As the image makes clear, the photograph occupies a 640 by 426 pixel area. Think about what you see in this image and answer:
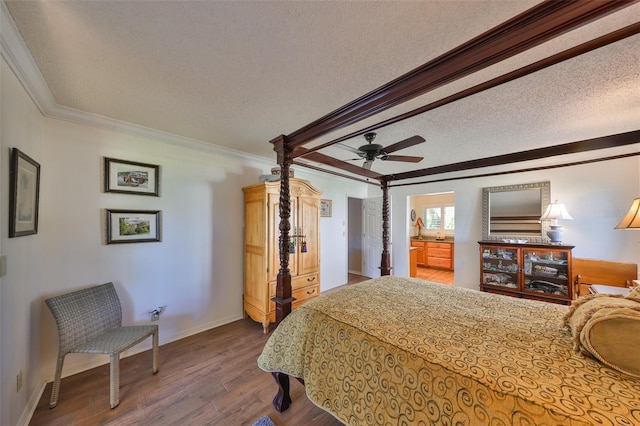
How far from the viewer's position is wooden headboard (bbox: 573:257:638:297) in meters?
2.85

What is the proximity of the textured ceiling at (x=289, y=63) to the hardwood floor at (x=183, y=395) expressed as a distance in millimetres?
2318

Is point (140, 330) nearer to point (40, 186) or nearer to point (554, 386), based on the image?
point (40, 186)

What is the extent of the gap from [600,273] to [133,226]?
5570 mm

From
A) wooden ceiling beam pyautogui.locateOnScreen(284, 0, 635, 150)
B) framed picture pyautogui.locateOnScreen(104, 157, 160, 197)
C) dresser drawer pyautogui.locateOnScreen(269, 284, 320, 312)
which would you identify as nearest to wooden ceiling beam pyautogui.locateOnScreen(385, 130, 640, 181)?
wooden ceiling beam pyautogui.locateOnScreen(284, 0, 635, 150)

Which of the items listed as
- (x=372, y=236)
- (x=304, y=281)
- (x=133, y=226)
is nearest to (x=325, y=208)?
(x=372, y=236)

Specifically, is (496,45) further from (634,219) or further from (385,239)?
(385,239)

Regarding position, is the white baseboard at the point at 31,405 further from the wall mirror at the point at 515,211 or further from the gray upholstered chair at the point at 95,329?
the wall mirror at the point at 515,211

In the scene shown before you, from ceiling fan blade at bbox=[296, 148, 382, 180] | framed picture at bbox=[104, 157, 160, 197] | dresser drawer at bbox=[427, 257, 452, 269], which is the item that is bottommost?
dresser drawer at bbox=[427, 257, 452, 269]

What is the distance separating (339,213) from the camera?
15.6 ft

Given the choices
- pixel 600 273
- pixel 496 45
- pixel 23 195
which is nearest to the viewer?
pixel 496 45

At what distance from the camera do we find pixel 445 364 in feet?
3.37

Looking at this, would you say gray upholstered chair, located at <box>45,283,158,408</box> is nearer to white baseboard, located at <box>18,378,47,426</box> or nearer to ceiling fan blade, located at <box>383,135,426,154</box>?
white baseboard, located at <box>18,378,47,426</box>

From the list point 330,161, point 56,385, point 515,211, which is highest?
point 330,161

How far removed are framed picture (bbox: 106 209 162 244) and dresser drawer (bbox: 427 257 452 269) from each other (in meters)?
6.34
